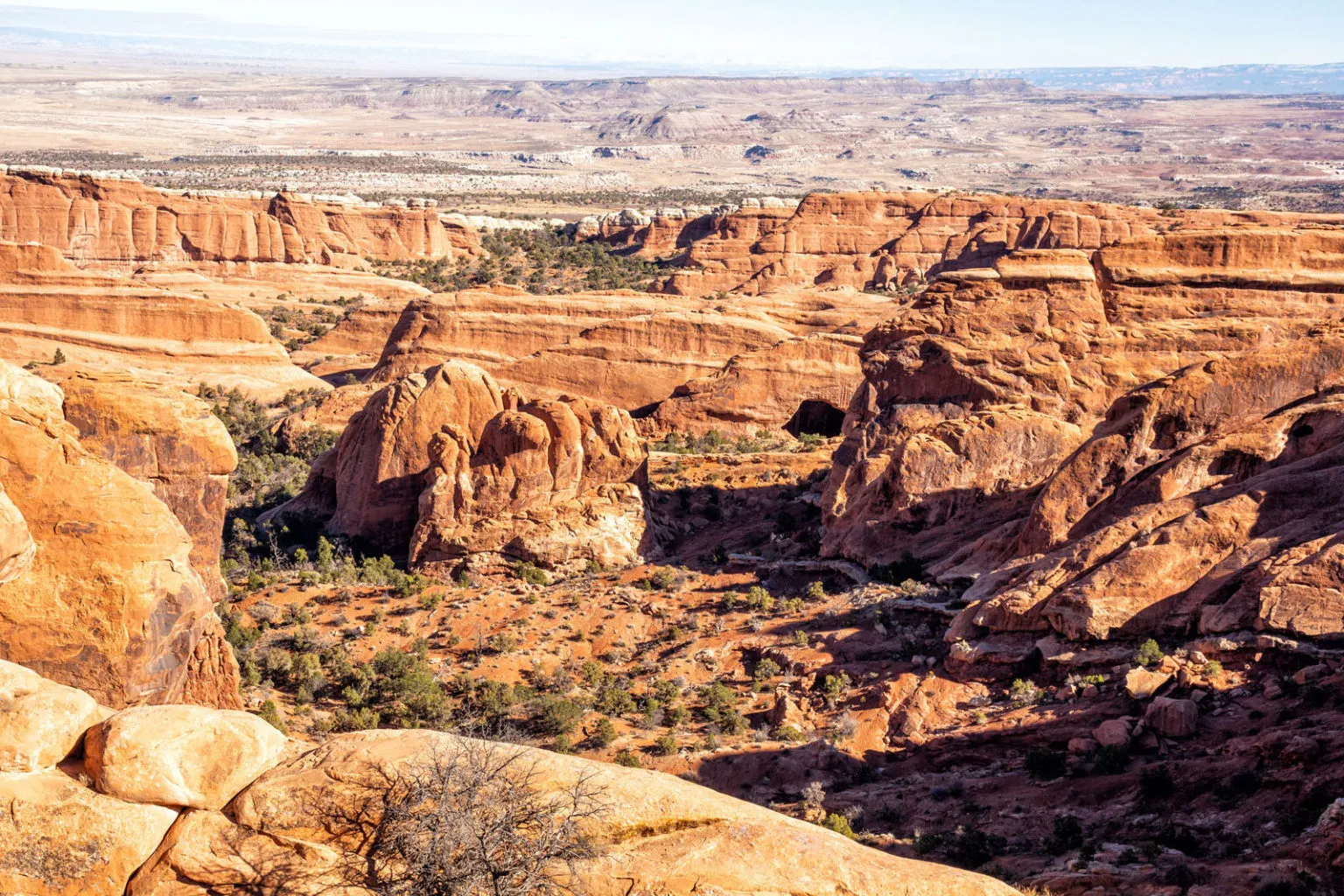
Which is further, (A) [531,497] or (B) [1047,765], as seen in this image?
(A) [531,497]

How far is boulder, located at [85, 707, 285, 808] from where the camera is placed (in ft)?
32.3

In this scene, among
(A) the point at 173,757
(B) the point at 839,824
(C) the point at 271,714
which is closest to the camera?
(A) the point at 173,757

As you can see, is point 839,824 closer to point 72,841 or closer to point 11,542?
point 72,841

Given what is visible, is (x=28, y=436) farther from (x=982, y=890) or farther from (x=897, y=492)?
(x=897, y=492)

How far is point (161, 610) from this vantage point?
1494cm

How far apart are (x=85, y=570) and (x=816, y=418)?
105ft

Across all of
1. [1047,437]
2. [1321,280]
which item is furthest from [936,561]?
[1321,280]

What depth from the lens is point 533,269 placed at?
87812 millimetres

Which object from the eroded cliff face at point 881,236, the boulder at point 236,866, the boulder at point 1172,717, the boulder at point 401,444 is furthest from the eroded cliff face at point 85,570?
the eroded cliff face at point 881,236

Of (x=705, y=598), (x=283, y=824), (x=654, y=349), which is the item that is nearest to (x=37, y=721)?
(x=283, y=824)

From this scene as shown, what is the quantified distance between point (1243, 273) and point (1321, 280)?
2.69m

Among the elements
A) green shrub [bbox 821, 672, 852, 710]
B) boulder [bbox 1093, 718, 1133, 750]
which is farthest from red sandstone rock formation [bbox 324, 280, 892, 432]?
boulder [bbox 1093, 718, 1133, 750]

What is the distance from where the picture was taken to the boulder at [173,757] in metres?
9.86

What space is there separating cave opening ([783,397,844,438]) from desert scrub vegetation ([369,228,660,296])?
120 feet
